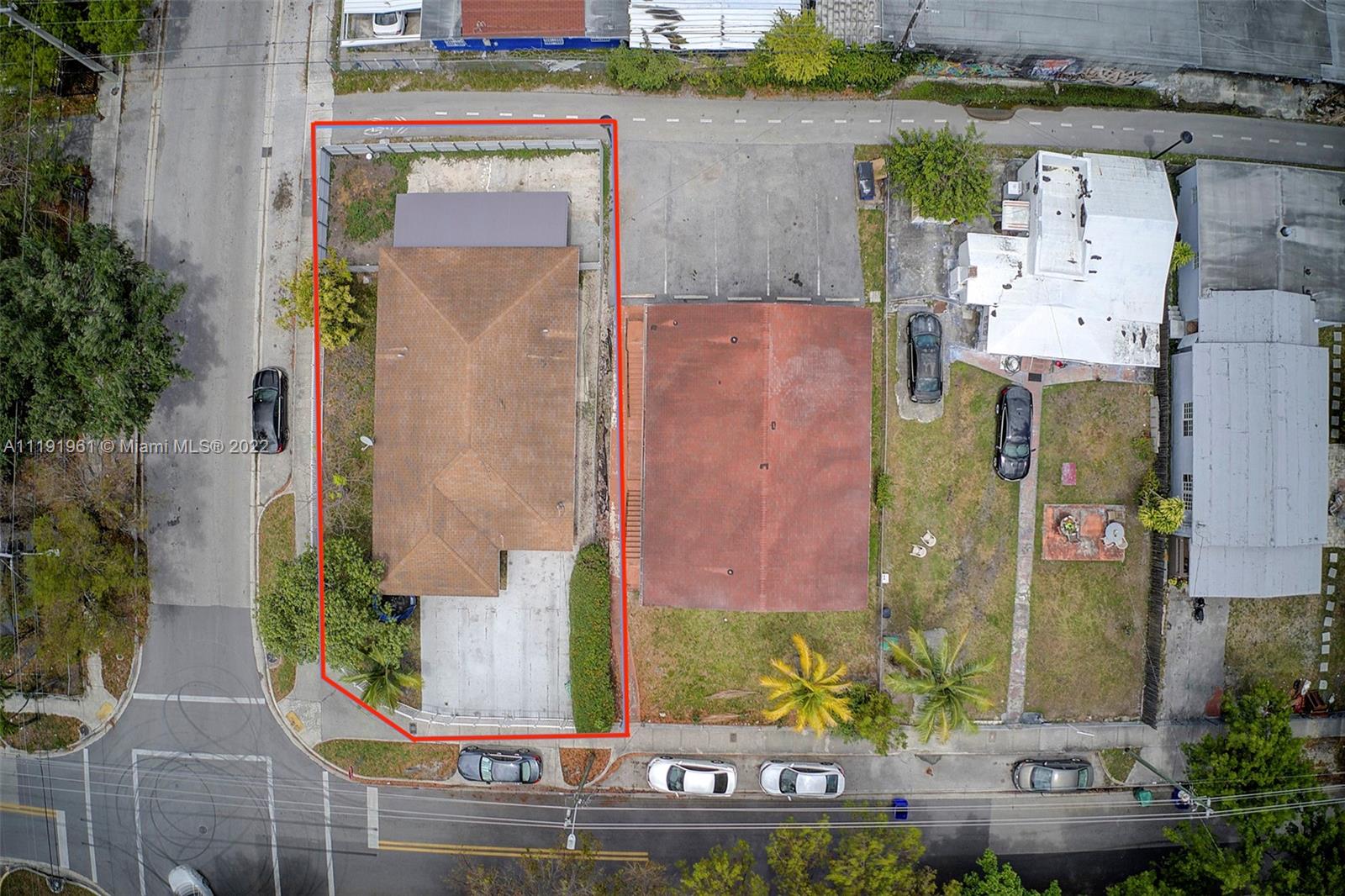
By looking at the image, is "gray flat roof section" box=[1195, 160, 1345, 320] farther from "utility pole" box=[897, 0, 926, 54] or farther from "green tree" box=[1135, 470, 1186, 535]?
"utility pole" box=[897, 0, 926, 54]

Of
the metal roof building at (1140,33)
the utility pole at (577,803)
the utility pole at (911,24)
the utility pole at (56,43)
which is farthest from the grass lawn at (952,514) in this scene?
the utility pole at (56,43)

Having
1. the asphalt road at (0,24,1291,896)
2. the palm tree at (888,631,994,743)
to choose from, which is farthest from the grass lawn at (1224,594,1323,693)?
the palm tree at (888,631,994,743)

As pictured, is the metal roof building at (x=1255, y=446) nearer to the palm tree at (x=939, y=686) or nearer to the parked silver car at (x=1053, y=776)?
the parked silver car at (x=1053, y=776)

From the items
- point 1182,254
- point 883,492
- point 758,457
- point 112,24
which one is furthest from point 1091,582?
point 112,24

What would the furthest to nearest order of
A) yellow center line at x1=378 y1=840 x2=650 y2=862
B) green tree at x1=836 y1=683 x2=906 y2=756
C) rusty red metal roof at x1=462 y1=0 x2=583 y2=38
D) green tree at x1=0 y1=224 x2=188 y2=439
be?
1. yellow center line at x1=378 y1=840 x2=650 y2=862
2. rusty red metal roof at x1=462 y1=0 x2=583 y2=38
3. green tree at x1=836 y1=683 x2=906 y2=756
4. green tree at x1=0 y1=224 x2=188 y2=439

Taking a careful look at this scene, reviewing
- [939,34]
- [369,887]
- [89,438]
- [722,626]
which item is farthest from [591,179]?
[369,887]

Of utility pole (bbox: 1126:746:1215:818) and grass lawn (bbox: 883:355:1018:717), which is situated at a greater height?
grass lawn (bbox: 883:355:1018:717)

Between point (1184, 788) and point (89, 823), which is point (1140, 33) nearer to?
point (1184, 788)
